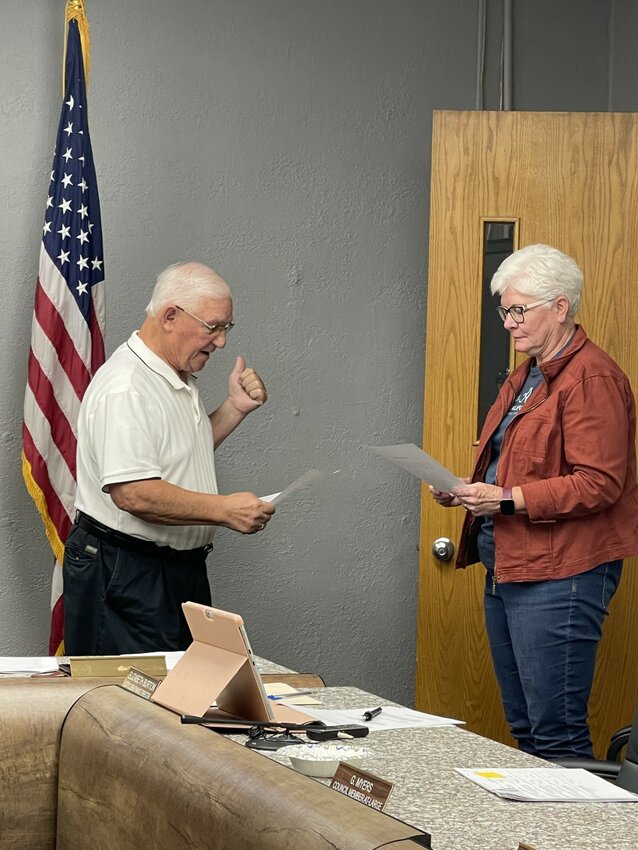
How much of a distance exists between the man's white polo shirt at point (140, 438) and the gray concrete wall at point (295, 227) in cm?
74

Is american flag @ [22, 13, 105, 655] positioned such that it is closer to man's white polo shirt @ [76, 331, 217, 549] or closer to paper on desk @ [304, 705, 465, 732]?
man's white polo shirt @ [76, 331, 217, 549]

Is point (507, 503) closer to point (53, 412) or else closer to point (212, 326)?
point (212, 326)

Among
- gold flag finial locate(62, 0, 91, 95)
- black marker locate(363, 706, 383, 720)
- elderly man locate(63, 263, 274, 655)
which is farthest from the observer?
gold flag finial locate(62, 0, 91, 95)

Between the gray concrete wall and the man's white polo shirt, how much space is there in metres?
0.74

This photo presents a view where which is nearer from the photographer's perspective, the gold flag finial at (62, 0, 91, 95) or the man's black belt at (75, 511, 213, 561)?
the man's black belt at (75, 511, 213, 561)

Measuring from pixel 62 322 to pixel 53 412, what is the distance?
0.86ft

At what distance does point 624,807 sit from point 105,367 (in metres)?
1.83

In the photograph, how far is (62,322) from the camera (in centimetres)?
334

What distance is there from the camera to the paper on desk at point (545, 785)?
4.58ft

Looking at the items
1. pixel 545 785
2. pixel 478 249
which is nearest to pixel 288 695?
pixel 545 785

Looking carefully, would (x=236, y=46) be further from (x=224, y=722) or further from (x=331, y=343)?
(x=224, y=722)

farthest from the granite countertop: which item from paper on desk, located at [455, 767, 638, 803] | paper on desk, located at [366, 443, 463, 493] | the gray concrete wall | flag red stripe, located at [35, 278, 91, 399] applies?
the gray concrete wall

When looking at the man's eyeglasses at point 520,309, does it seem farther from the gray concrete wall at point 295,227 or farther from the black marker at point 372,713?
the black marker at point 372,713

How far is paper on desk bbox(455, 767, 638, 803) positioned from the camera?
54.9 inches
